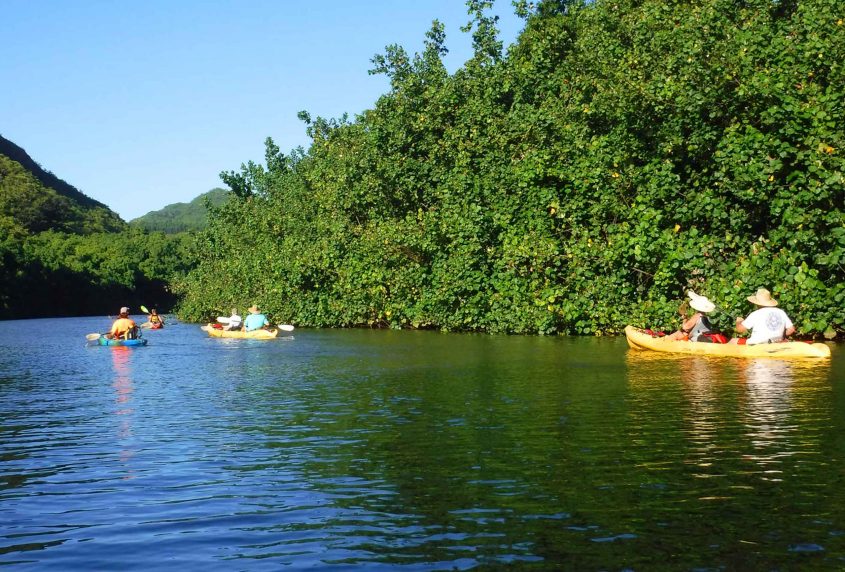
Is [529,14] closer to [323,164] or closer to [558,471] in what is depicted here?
[323,164]

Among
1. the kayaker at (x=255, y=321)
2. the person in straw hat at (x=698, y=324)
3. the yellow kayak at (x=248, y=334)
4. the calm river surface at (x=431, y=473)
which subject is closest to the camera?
the calm river surface at (x=431, y=473)

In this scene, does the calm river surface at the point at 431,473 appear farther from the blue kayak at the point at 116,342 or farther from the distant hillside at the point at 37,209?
the distant hillside at the point at 37,209

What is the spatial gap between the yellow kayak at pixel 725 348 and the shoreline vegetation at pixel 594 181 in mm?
3481

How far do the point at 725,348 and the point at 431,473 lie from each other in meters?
15.8

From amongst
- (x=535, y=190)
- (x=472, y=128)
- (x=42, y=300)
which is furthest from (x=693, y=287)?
(x=42, y=300)

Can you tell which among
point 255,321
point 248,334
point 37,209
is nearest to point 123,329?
point 248,334

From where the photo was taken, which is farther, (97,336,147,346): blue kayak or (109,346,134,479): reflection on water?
(97,336,147,346): blue kayak

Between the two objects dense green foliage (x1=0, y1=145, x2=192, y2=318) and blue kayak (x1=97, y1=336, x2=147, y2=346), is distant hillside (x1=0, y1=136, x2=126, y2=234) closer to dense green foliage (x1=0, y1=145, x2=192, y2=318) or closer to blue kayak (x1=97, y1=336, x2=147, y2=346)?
dense green foliage (x1=0, y1=145, x2=192, y2=318)

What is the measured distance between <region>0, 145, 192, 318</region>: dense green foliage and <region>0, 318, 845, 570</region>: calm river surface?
256ft

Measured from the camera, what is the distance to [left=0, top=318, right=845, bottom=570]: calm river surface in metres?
A: 6.86

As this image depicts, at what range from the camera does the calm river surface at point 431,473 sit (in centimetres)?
686

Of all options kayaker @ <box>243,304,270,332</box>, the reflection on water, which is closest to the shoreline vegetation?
kayaker @ <box>243,304,270,332</box>

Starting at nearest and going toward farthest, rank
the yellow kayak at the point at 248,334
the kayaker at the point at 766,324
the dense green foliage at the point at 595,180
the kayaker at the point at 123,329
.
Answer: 1. the kayaker at the point at 766,324
2. the dense green foliage at the point at 595,180
3. the kayaker at the point at 123,329
4. the yellow kayak at the point at 248,334

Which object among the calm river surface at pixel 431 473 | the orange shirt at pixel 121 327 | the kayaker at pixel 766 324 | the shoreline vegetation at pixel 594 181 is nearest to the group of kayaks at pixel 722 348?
the kayaker at pixel 766 324
